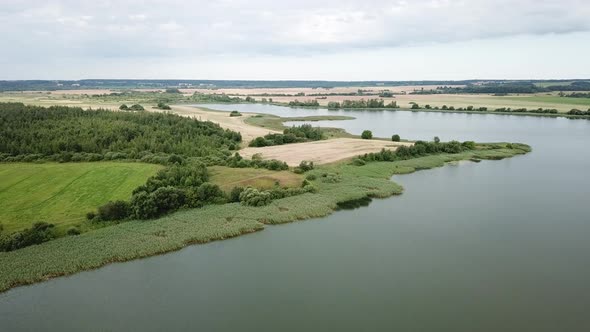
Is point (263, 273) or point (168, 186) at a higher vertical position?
point (168, 186)

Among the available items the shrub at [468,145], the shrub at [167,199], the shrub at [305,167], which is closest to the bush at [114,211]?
the shrub at [167,199]

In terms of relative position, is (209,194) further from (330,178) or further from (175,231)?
(330,178)

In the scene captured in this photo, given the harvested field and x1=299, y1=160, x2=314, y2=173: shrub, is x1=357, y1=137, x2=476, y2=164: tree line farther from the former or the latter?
x1=299, y1=160, x2=314, y2=173: shrub

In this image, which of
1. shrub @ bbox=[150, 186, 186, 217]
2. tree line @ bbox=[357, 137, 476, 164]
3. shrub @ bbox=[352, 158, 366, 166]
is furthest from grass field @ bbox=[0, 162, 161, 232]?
tree line @ bbox=[357, 137, 476, 164]

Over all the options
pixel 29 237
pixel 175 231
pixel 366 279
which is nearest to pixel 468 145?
pixel 366 279

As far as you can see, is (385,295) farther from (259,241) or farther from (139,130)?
(139,130)

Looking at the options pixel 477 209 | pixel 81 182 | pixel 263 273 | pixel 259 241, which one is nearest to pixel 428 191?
pixel 477 209

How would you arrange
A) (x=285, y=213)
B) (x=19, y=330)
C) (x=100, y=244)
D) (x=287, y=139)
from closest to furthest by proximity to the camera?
(x=19, y=330)
(x=100, y=244)
(x=285, y=213)
(x=287, y=139)
